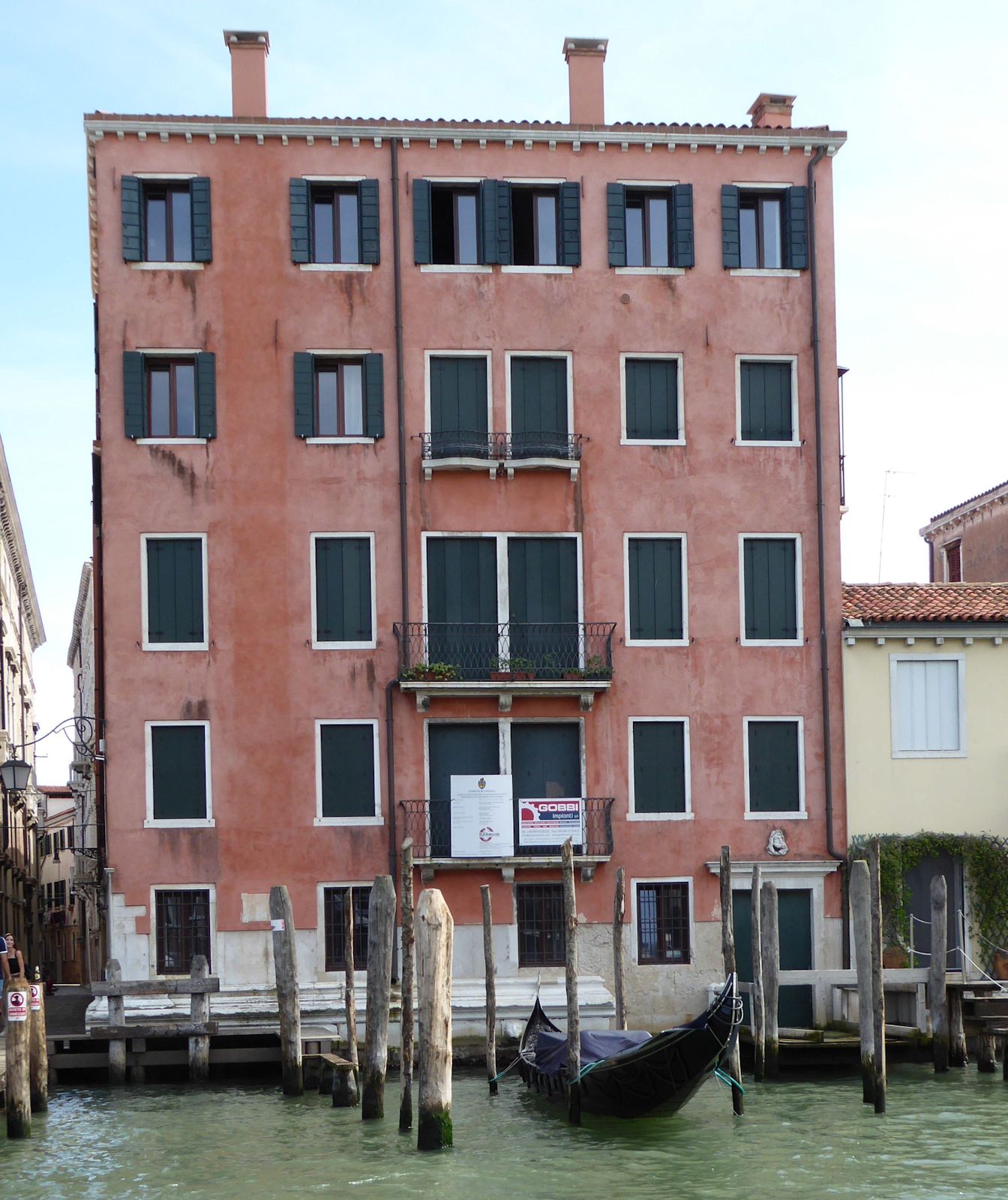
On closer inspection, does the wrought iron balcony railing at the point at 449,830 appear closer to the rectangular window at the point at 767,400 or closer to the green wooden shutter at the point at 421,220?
the rectangular window at the point at 767,400

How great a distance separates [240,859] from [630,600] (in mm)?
6291

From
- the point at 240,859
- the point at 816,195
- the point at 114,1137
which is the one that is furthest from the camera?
the point at 816,195

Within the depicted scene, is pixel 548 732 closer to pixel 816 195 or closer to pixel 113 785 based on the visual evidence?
pixel 113 785

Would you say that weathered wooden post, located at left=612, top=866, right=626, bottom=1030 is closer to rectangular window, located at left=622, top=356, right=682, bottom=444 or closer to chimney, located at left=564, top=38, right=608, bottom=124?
rectangular window, located at left=622, top=356, right=682, bottom=444

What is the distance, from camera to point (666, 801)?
81.6ft

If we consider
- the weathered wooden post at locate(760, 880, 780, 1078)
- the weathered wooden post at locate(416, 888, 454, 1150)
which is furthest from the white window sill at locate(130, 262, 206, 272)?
the weathered wooden post at locate(416, 888, 454, 1150)

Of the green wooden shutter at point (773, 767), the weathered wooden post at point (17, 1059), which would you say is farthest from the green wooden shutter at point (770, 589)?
the weathered wooden post at point (17, 1059)

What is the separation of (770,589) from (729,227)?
5.10 m

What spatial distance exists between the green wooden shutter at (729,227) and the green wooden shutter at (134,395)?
8216 millimetres

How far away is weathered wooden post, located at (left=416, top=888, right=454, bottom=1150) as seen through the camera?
15531 millimetres

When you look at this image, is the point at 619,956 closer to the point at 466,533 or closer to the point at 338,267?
the point at 466,533

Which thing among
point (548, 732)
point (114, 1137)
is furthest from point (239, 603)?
point (114, 1137)

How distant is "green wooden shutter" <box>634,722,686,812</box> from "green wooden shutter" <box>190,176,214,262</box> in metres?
8.67

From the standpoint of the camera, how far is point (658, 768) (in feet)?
81.8
